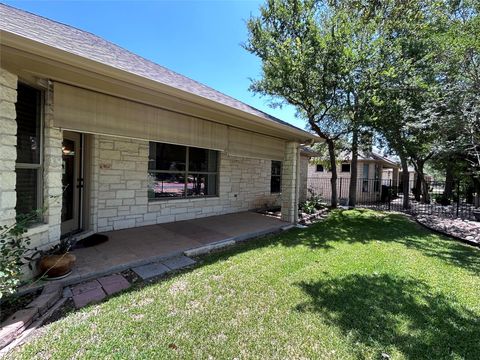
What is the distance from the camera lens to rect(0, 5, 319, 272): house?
9.60 feet

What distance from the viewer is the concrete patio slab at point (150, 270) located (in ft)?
12.3

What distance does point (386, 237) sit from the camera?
22.1ft

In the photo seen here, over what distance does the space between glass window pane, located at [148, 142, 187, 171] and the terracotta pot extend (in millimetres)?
3522

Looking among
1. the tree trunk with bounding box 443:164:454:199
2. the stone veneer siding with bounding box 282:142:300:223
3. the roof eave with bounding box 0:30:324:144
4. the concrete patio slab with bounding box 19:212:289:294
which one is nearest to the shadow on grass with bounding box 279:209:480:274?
the stone veneer siding with bounding box 282:142:300:223

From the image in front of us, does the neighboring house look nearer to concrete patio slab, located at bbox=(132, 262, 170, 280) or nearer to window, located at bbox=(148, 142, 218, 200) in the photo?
window, located at bbox=(148, 142, 218, 200)

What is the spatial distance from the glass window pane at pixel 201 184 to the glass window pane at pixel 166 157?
0.55 meters

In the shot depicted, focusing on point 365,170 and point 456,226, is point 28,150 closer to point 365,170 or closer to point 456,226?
point 456,226

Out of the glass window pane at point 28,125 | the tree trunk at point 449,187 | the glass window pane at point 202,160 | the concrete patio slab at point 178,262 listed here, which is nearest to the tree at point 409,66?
the glass window pane at point 202,160

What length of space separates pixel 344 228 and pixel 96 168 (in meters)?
7.02

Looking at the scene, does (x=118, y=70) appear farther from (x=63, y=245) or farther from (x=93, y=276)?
(x=93, y=276)

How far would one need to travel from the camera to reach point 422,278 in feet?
13.2

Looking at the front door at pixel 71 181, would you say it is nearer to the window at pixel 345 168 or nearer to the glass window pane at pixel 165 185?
the glass window pane at pixel 165 185

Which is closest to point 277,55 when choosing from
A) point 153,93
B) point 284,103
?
point 284,103

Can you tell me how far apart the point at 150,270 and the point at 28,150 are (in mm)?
2459
